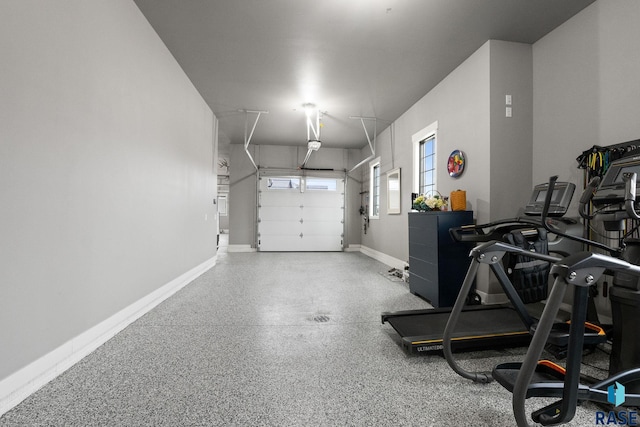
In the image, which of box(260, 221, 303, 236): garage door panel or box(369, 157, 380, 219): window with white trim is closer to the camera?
box(369, 157, 380, 219): window with white trim

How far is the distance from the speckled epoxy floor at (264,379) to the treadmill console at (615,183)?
3.94ft

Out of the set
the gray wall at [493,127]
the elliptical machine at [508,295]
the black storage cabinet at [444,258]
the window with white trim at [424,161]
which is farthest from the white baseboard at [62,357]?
the window with white trim at [424,161]

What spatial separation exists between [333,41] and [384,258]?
4.74 meters

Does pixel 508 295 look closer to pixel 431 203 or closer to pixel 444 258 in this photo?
pixel 444 258

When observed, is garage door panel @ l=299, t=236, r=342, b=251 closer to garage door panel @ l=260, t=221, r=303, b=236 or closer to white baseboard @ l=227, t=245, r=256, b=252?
garage door panel @ l=260, t=221, r=303, b=236

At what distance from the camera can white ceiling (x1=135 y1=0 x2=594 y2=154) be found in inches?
115

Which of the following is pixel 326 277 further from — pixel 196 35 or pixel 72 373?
pixel 196 35

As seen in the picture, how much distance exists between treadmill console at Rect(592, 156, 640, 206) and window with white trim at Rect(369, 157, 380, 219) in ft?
18.6

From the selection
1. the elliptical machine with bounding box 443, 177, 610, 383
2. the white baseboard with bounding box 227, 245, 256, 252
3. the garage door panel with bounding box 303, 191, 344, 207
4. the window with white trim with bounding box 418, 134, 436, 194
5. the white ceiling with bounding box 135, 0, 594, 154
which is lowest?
the white baseboard with bounding box 227, 245, 256, 252

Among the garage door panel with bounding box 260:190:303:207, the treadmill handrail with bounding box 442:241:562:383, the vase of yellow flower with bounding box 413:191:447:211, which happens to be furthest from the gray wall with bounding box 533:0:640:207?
the garage door panel with bounding box 260:190:303:207

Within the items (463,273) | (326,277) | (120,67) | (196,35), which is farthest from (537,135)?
(120,67)

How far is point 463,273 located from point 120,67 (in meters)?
4.13

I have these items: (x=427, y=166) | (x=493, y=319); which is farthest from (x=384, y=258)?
(x=493, y=319)

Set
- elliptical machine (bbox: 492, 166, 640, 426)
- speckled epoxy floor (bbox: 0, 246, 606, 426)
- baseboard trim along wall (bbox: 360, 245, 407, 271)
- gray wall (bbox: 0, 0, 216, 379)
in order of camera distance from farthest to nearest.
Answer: baseboard trim along wall (bbox: 360, 245, 407, 271) < gray wall (bbox: 0, 0, 216, 379) < speckled epoxy floor (bbox: 0, 246, 606, 426) < elliptical machine (bbox: 492, 166, 640, 426)
